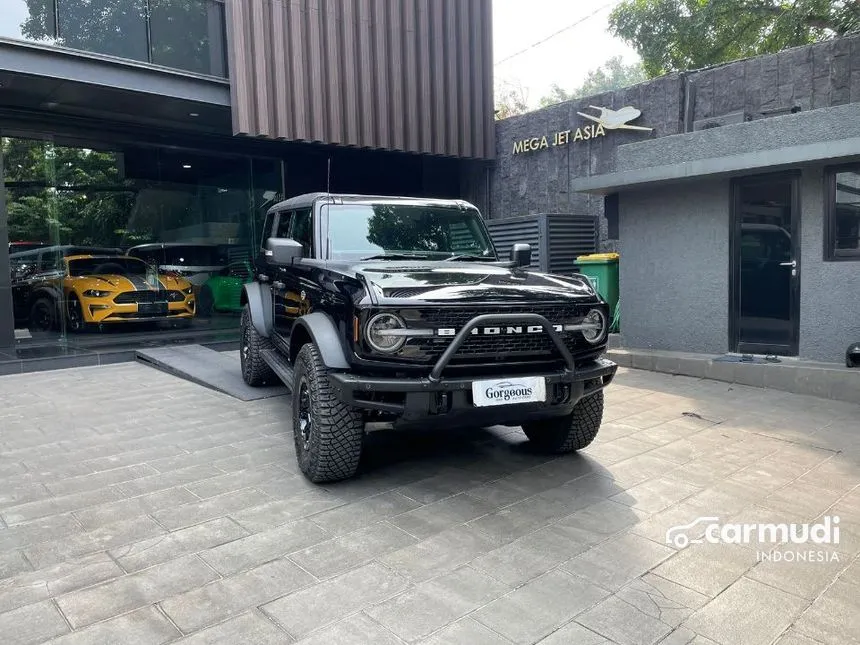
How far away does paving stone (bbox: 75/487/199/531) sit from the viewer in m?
3.35

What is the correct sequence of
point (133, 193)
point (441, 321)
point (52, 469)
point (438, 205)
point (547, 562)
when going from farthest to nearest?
point (133, 193) → point (438, 205) → point (52, 469) → point (441, 321) → point (547, 562)

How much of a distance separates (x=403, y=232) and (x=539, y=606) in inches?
113

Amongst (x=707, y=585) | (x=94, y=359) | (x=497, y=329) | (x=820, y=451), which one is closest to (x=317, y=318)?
(x=497, y=329)

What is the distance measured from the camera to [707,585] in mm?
2611

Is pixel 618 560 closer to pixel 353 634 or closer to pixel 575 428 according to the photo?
pixel 353 634

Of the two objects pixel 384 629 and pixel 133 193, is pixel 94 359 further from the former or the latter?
pixel 384 629

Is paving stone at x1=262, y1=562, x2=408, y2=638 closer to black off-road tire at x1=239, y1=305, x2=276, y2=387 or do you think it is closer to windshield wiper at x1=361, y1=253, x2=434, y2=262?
windshield wiper at x1=361, y1=253, x2=434, y2=262

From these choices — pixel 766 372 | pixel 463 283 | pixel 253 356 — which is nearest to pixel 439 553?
pixel 463 283

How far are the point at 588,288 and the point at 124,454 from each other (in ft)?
10.9

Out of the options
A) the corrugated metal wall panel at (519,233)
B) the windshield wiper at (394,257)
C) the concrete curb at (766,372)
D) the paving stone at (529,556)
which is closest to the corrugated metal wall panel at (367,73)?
the corrugated metal wall panel at (519,233)

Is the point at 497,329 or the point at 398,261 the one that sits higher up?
the point at 398,261

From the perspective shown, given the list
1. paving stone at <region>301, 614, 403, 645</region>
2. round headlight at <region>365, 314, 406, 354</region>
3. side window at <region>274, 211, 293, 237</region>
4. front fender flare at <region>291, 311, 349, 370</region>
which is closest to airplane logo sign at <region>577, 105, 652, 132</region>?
side window at <region>274, 211, 293, 237</region>

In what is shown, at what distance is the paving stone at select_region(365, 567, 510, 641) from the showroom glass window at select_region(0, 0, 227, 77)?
25.8 ft

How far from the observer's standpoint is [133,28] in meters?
8.27
